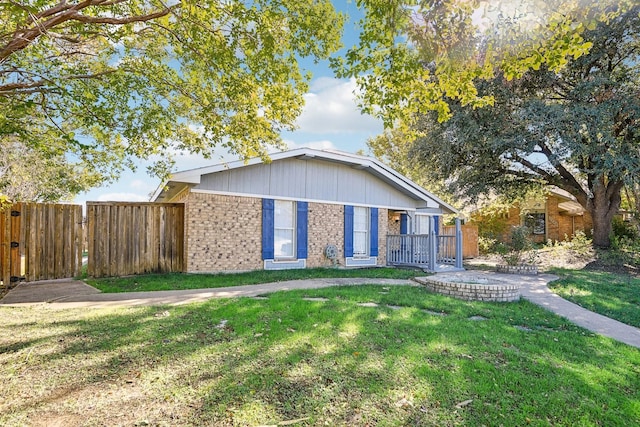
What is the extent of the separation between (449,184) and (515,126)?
14.2 feet

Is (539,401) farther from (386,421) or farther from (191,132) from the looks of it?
(191,132)

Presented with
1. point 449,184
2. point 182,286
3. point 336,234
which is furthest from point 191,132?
point 449,184

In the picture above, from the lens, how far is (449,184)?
1783 centimetres

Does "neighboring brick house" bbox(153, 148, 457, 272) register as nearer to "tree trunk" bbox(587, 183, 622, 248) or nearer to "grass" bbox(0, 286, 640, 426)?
"grass" bbox(0, 286, 640, 426)

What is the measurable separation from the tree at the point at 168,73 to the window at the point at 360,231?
6.45 m

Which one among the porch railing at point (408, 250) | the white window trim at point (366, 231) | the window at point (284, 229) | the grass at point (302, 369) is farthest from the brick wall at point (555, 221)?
→ the grass at point (302, 369)

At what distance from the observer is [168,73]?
7.24m

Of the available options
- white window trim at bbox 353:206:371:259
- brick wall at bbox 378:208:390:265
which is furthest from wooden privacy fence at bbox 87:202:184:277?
brick wall at bbox 378:208:390:265

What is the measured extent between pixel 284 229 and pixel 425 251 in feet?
16.3

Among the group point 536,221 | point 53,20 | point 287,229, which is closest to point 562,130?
point 287,229

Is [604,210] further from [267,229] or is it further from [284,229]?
[267,229]

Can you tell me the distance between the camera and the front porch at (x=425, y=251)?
1220 centimetres

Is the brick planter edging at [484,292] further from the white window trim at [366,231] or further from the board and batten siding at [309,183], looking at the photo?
the board and batten siding at [309,183]

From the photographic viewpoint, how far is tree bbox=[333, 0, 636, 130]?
176 inches
